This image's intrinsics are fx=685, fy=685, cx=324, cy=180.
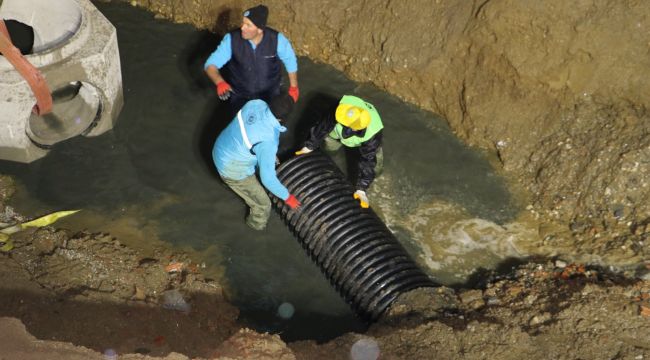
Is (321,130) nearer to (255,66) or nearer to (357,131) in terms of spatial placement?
(357,131)

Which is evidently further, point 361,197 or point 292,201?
point 361,197

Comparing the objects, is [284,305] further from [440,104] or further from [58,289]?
[440,104]

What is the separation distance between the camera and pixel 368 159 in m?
6.75

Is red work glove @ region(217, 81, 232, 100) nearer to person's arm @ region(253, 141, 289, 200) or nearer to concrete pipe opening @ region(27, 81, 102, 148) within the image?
person's arm @ region(253, 141, 289, 200)

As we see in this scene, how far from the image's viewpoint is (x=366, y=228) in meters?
6.61

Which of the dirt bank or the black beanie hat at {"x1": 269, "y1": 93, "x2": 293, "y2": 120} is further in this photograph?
the dirt bank

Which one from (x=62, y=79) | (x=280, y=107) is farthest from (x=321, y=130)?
(x=62, y=79)

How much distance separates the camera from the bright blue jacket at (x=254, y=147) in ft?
19.2

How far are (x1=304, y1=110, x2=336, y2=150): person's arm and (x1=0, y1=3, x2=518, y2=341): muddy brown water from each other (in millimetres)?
557

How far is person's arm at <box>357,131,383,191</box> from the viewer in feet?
21.7

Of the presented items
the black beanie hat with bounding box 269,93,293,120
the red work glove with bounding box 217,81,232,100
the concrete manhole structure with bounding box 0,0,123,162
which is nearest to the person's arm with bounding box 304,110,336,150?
the black beanie hat with bounding box 269,93,293,120

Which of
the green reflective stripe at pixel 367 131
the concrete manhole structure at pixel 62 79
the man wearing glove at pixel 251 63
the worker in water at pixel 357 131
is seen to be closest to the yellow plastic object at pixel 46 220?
the concrete manhole structure at pixel 62 79

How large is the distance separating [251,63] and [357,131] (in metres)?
1.30

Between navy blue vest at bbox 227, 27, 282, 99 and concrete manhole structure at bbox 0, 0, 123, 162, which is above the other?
navy blue vest at bbox 227, 27, 282, 99
